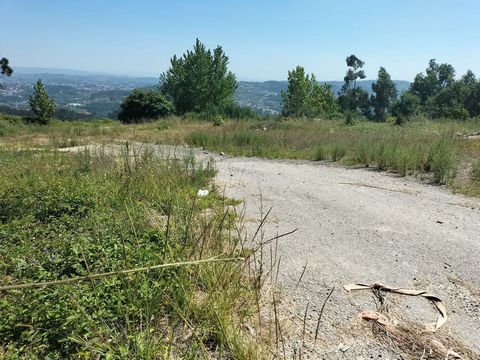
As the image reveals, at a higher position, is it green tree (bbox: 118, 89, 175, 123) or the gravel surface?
the gravel surface

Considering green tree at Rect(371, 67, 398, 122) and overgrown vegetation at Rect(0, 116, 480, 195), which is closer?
overgrown vegetation at Rect(0, 116, 480, 195)

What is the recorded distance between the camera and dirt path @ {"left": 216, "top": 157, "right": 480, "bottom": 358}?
3.04 m

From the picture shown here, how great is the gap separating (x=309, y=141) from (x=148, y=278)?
449 inches

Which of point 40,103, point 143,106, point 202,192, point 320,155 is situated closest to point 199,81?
point 143,106

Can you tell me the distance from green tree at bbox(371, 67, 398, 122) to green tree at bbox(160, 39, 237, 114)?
40520 millimetres

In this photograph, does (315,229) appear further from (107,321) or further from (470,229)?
(107,321)

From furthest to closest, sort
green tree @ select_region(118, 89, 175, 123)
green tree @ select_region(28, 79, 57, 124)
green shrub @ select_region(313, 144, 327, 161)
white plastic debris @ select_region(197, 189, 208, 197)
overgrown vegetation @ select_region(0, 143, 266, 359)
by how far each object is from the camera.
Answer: green tree @ select_region(28, 79, 57, 124) < green tree @ select_region(118, 89, 175, 123) < green shrub @ select_region(313, 144, 327, 161) < white plastic debris @ select_region(197, 189, 208, 197) < overgrown vegetation @ select_region(0, 143, 266, 359)

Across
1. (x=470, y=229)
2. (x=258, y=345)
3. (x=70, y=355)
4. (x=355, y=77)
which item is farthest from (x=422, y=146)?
(x=355, y=77)

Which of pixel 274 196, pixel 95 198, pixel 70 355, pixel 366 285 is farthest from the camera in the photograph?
pixel 274 196

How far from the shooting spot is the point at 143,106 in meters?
34.8

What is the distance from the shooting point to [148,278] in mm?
2697

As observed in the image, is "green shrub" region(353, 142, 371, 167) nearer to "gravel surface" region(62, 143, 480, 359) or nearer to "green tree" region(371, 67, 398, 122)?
"gravel surface" region(62, 143, 480, 359)

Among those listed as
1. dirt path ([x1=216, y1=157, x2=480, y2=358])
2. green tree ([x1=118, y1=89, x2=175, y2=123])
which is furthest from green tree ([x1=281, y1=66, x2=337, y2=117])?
dirt path ([x1=216, y1=157, x2=480, y2=358])

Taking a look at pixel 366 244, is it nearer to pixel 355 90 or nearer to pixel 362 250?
pixel 362 250
